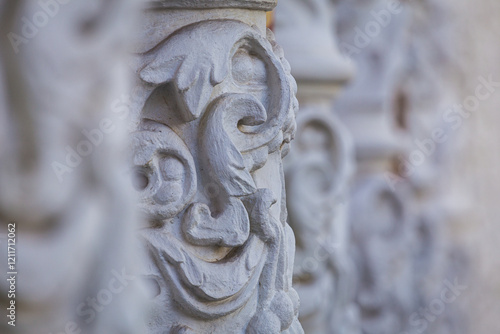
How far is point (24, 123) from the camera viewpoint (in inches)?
22.8

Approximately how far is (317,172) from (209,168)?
0.87 meters

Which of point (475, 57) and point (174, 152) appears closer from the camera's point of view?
point (174, 152)

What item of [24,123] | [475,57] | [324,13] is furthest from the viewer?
[475,57]

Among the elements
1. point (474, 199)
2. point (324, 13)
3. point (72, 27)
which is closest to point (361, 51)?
point (324, 13)

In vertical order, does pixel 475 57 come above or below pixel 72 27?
above

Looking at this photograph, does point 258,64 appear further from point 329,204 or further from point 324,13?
point 324,13

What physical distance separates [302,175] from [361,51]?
104 centimetres

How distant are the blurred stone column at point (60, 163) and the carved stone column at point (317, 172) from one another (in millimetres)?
1090

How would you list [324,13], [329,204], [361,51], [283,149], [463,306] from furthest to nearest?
1. [463,306]
2. [361,51]
3. [324,13]
4. [329,204]
5. [283,149]

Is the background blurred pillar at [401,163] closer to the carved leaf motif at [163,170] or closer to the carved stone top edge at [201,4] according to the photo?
the carved stone top edge at [201,4]

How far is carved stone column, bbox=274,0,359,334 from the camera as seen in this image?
5.63ft

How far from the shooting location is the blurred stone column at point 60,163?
0.58 meters

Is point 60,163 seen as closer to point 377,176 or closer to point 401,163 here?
point 377,176

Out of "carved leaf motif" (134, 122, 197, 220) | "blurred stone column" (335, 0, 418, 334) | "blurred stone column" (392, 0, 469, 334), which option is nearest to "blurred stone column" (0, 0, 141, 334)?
"carved leaf motif" (134, 122, 197, 220)
